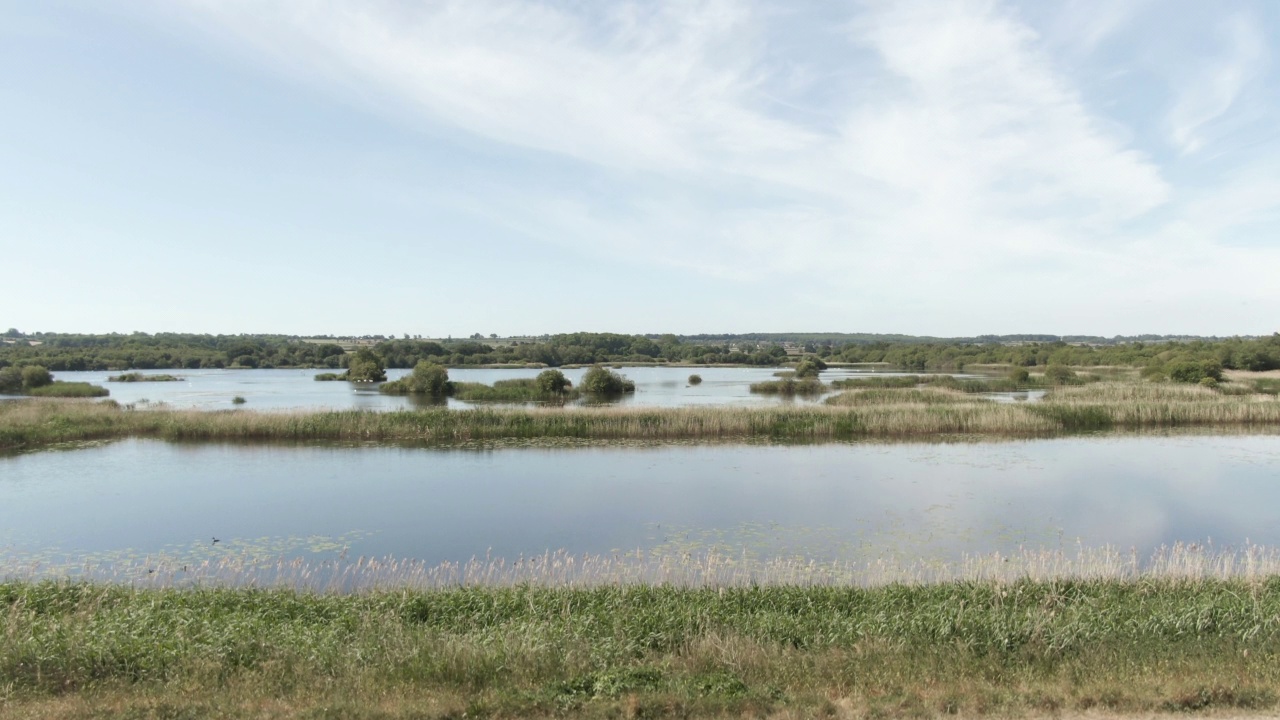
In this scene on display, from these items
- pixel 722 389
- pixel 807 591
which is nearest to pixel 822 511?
pixel 807 591

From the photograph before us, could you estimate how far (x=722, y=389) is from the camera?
5119cm

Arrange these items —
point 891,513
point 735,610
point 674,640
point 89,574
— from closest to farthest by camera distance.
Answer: point 674,640
point 735,610
point 89,574
point 891,513

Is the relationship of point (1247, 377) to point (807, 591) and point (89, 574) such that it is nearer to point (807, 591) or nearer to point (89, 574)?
point (807, 591)

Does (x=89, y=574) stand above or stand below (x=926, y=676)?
below

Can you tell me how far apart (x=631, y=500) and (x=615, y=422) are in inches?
429

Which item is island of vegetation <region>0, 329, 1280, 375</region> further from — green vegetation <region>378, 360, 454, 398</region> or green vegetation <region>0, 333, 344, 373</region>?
green vegetation <region>378, 360, 454, 398</region>

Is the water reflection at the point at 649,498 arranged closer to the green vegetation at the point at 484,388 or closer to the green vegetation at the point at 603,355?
the green vegetation at the point at 484,388

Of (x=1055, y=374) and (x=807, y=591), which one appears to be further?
(x=1055, y=374)

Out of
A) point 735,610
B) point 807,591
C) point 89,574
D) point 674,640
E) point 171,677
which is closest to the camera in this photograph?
point 171,677

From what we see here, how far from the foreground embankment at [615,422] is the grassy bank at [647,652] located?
58.7ft

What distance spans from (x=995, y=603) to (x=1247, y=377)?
54.3 metres

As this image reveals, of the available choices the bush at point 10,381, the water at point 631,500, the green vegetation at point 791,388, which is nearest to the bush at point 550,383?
the green vegetation at point 791,388

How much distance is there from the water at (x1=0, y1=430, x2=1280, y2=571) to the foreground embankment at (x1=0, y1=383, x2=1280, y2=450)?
2.59 metres

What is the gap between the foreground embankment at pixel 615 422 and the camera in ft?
83.1
